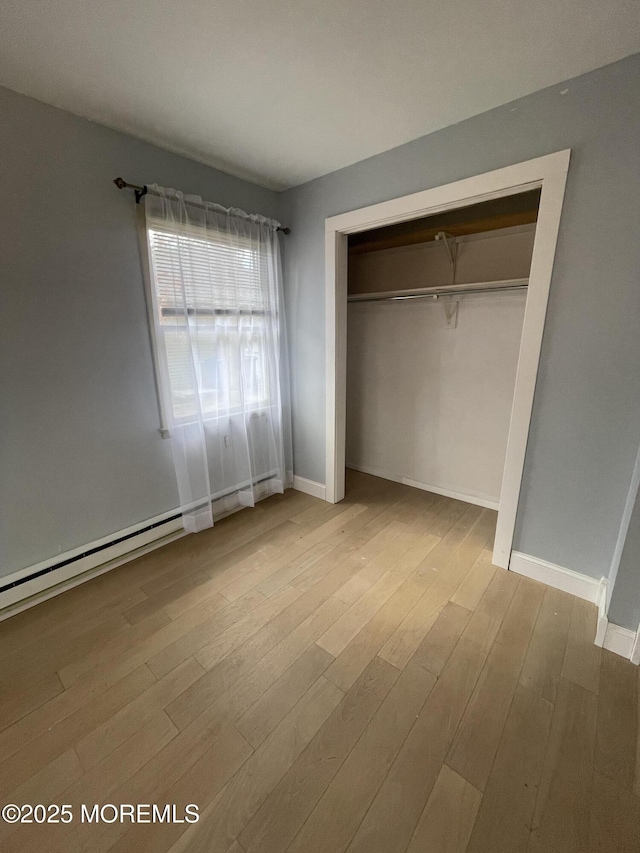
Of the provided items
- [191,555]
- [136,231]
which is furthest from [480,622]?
[136,231]

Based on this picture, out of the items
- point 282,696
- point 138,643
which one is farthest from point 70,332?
point 282,696

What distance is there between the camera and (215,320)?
229 centimetres

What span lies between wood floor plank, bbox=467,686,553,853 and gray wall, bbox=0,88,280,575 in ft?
6.88

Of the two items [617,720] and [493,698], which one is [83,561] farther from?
[617,720]

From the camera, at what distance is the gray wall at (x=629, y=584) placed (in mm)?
1413

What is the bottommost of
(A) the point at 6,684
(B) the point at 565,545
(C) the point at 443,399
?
(A) the point at 6,684

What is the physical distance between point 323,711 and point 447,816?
1.51 feet

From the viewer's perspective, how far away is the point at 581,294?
5.30 ft

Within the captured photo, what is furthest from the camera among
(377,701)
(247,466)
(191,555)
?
(247,466)

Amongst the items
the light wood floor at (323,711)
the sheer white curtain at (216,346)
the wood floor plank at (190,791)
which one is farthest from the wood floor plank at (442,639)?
the sheer white curtain at (216,346)

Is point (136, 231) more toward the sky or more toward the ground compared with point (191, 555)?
more toward the sky

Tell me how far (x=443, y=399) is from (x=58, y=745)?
9.68ft

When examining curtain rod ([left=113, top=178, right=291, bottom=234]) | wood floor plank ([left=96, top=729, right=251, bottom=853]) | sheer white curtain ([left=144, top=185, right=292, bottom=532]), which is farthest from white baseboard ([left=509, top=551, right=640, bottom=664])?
curtain rod ([left=113, top=178, right=291, bottom=234])

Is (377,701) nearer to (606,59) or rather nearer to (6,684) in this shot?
(6,684)
